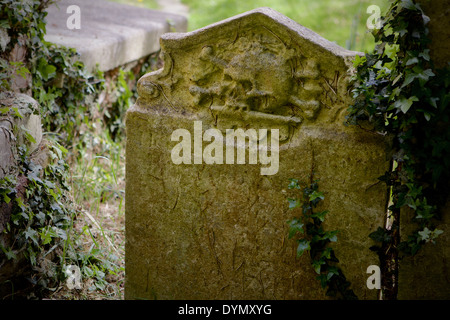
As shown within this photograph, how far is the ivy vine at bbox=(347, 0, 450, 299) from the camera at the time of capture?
213cm

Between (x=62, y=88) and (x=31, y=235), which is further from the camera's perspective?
(x=62, y=88)

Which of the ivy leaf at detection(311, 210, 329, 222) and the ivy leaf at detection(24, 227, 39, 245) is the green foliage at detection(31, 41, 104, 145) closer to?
the ivy leaf at detection(24, 227, 39, 245)

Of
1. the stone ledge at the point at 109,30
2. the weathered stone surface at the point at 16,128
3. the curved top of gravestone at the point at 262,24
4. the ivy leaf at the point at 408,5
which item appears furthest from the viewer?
the stone ledge at the point at 109,30

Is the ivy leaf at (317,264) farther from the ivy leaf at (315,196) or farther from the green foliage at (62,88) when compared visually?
the green foliage at (62,88)

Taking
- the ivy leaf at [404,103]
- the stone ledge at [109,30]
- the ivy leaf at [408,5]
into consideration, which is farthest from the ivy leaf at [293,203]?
the stone ledge at [109,30]

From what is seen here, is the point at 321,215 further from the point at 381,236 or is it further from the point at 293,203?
the point at 381,236

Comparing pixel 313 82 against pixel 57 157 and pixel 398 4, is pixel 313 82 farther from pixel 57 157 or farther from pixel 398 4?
pixel 57 157

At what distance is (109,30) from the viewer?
467 cm

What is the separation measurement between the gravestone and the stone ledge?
161 cm

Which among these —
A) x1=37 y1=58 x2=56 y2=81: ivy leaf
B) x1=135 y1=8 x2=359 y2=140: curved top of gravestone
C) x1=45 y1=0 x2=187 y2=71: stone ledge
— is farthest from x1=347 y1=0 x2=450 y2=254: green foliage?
x1=45 y1=0 x2=187 y2=71: stone ledge

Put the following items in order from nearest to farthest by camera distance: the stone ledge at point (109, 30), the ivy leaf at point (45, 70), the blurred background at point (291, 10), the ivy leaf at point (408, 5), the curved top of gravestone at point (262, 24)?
the ivy leaf at point (408, 5)
the curved top of gravestone at point (262, 24)
the ivy leaf at point (45, 70)
the stone ledge at point (109, 30)
the blurred background at point (291, 10)

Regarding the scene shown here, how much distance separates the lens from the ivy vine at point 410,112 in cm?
213

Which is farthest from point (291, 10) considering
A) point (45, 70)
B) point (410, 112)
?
point (410, 112)

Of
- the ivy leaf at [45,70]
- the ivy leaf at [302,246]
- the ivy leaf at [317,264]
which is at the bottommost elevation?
the ivy leaf at [317,264]
